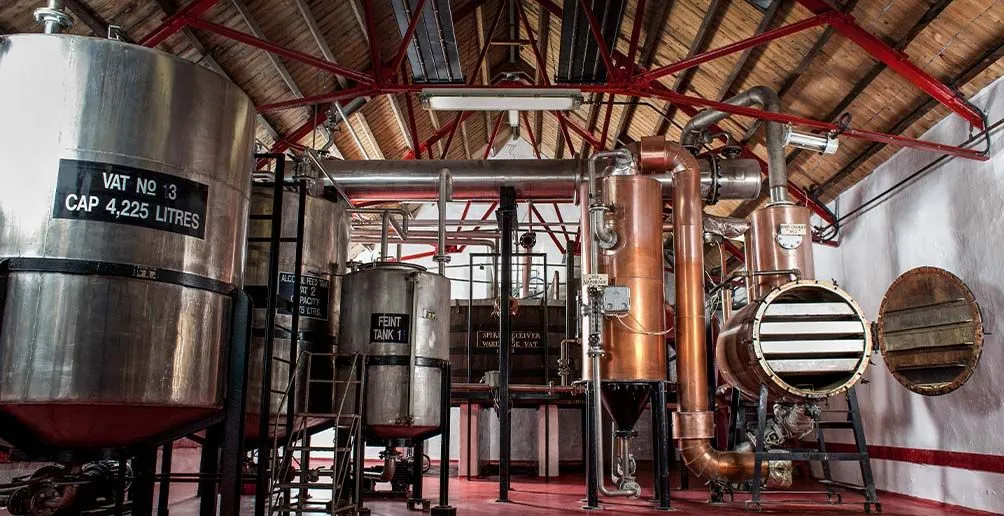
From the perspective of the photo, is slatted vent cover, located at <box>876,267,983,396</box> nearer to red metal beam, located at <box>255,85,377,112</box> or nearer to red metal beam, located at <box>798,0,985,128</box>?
red metal beam, located at <box>798,0,985,128</box>

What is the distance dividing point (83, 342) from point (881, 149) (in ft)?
32.3

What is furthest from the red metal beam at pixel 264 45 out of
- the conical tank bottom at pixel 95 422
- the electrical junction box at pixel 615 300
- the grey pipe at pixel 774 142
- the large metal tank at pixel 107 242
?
the conical tank bottom at pixel 95 422

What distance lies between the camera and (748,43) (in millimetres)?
8406

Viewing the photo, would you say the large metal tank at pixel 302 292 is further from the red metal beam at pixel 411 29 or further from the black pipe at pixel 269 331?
the red metal beam at pixel 411 29

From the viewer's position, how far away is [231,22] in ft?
32.2

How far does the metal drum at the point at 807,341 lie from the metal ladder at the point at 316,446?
13.4ft

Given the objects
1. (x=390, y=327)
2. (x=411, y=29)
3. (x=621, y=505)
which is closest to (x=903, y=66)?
(x=411, y=29)

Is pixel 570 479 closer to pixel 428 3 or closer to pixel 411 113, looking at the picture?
pixel 411 113

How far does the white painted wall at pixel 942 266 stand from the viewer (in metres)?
7.66

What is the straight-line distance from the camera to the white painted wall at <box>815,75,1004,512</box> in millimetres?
7656

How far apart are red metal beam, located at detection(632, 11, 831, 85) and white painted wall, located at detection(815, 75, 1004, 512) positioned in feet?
6.22

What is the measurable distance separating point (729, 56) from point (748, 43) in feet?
7.97

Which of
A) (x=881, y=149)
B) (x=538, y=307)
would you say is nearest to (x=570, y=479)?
(x=538, y=307)

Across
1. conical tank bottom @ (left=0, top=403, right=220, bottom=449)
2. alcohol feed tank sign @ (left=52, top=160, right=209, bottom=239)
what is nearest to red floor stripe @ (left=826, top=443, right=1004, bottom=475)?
conical tank bottom @ (left=0, top=403, right=220, bottom=449)
